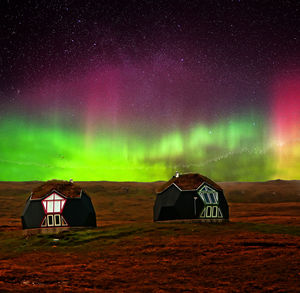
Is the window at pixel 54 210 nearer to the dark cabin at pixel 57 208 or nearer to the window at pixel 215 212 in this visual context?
the dark cabin at pixel 57 208

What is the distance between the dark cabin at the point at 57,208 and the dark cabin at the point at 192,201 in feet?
29.3

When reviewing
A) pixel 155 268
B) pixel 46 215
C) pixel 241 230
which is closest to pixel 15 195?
pixel 46 215

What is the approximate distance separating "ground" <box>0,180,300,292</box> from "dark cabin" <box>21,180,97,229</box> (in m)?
1.83

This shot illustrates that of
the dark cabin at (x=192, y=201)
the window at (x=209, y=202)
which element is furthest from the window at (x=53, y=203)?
the window at (x=209, y=202)

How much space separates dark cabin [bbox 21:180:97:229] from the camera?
141ft

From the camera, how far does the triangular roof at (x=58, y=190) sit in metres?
44.1

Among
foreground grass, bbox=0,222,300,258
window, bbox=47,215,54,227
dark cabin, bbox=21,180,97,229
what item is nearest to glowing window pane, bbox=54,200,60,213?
dark cabin, bbox=21,180,97,229

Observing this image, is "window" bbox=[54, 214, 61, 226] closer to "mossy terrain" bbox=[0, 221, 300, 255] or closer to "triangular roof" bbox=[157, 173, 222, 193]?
"mossy terrain" bbox=[0, 221, 300, 255]

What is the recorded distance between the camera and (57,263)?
26.8 metres

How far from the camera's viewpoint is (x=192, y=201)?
143 feet

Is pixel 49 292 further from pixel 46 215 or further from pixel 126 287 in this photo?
pixel 46 215

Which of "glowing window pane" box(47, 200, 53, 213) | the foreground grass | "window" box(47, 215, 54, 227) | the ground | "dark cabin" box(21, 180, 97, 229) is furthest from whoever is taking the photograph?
"glowing window pane" box(47, 200, 53, 213)

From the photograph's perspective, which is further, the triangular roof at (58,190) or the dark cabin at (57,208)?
the triangular roof at (58,190)

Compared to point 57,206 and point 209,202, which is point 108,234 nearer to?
point 57,206
